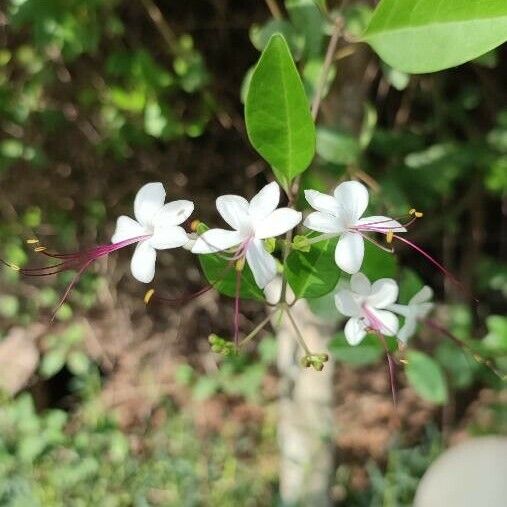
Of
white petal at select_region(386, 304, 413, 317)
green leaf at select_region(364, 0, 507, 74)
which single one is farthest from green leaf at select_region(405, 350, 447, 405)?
green leaf at select_region(364, 0, 507, 74)

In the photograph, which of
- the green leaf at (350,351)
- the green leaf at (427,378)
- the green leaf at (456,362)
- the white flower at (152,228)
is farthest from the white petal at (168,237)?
the green leaf at (456,362)

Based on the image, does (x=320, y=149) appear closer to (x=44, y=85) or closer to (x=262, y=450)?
(x=44, y=85)

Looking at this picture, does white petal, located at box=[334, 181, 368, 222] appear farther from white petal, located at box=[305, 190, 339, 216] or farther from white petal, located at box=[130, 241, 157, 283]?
white petal, located at box=[130, 241, 157, 283]

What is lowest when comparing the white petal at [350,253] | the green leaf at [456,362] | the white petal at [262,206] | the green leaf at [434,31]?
the green leaf at [456,362]

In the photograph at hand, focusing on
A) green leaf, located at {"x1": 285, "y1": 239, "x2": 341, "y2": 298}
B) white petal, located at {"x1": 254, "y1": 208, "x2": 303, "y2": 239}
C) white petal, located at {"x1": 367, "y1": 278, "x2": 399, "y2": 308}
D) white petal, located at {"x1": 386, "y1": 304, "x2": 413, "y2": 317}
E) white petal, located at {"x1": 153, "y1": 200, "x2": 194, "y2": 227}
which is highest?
white petal, located at {"x1": 153, "y1": 200, "x2": 194, "y2": 227}

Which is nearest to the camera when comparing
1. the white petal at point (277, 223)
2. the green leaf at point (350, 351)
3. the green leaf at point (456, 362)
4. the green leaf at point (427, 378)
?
the white petal at point (277, 223)

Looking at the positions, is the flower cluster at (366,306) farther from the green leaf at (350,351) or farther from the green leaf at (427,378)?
the green leaf at (427,378)
